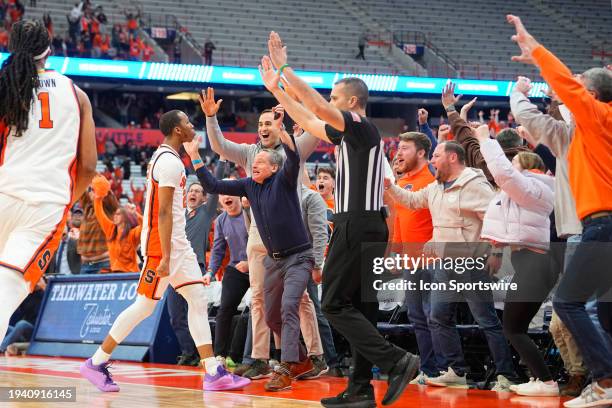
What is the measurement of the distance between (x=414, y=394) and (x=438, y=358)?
0.58 metres

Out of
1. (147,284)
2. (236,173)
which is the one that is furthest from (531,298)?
(236,173)

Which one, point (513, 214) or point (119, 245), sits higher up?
point (513, 214)

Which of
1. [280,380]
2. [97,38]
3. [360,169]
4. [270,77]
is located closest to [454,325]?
[280,380]

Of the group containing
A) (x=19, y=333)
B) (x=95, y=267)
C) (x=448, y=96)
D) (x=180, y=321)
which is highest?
(x=448, y=96)

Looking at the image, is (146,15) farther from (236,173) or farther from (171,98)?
(236,173)

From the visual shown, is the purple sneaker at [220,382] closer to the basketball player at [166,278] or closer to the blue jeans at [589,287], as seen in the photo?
the basketball player at [166,278]

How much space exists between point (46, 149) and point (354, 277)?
6.30ft

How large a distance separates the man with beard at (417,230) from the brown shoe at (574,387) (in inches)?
42.4

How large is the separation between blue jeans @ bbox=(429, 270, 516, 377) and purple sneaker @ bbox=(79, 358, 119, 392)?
246 cm

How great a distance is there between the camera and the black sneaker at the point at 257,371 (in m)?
7.64

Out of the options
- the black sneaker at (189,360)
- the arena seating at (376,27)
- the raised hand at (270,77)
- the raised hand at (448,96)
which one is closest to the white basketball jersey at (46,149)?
the raised hand at (270,77)

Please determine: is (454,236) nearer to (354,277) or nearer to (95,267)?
(354,277)

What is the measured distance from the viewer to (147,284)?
6.61 meters

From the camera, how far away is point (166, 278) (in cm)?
666
